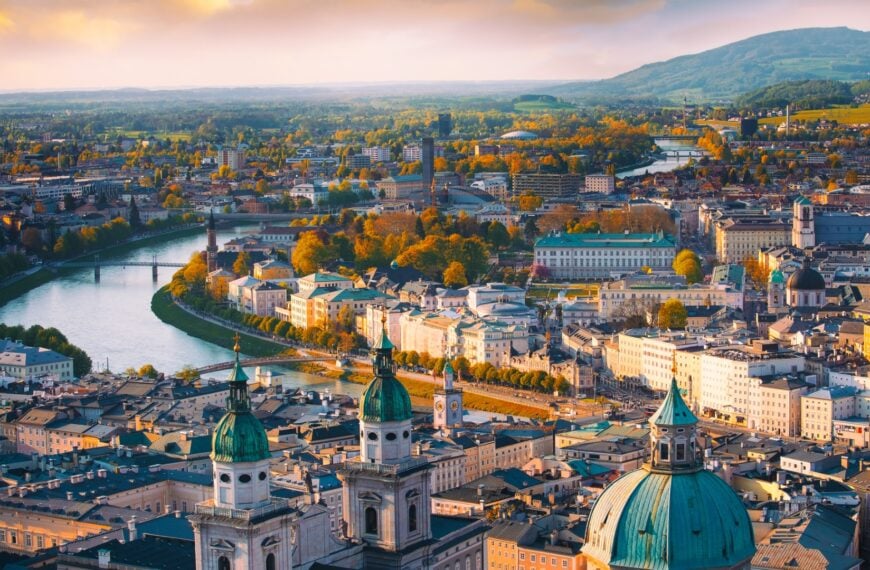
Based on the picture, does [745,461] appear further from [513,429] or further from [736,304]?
[736,304]

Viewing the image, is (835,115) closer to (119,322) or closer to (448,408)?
(119,322)

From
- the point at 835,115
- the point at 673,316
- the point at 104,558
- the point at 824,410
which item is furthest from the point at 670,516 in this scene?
the point at 835,115

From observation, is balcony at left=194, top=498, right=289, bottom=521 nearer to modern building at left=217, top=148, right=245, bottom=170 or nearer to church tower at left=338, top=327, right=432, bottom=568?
church tower at left=338, top=327, right=432, bottom=568

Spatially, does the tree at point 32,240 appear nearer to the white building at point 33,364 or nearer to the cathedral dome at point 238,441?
the white building at point 33,364

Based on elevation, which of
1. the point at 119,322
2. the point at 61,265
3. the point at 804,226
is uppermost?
the point at 804,226

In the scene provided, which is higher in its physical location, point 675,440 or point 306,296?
point 675,440

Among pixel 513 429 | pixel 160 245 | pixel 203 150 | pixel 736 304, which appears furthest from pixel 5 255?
pixel 203 150
